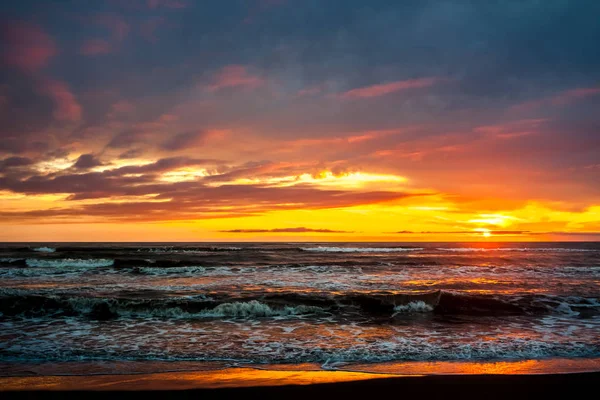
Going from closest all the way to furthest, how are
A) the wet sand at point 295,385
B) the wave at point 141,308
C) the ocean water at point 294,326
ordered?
the wet sand at point 295,385 → the ocean water at point 294,326 → the wave at point 141,308

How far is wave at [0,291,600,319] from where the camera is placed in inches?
575

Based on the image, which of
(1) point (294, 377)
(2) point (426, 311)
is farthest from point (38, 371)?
(2) point (426, 311)

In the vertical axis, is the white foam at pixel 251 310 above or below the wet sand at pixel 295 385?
below

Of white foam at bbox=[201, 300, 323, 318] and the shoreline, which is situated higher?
the shoreline

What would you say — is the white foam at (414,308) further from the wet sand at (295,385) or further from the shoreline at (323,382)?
the wet sand at (295,385)

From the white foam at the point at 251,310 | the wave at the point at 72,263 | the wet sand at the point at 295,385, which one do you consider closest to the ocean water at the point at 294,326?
the white foam at the point at 251,310

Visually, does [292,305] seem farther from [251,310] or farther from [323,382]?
[323,382]

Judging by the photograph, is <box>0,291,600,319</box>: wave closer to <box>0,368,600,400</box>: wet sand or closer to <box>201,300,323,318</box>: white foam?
<box>201,300,323,318</box>: white foam

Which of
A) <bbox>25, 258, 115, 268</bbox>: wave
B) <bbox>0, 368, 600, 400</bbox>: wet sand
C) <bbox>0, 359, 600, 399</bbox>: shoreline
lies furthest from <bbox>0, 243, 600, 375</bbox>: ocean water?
<bbox>25, 258, 115, 268</bbox>: wave

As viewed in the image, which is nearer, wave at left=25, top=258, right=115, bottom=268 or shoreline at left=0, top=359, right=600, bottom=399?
shoreline at left=0, top=359, right=600, bottom=399

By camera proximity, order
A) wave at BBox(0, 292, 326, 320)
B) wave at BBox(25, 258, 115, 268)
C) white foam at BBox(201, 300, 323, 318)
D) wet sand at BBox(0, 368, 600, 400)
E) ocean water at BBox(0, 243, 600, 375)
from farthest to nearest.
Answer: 1. wave at BBox(25, 258, 115, 268)
2. white foam at BBox(201, 300, 323, 318)
3. wave at BBox(0, 292, 326, 320)
4. ocean water at BBox(0, 243, 600, 375)
5. wet sand at BBox(0, 368, 600, 400)

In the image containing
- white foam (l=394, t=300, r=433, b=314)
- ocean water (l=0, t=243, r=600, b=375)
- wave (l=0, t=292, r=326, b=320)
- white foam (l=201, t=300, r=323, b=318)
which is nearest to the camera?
ocean water (l=0, t=243, r=600, b=375)

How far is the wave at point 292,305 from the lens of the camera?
14.6 meters

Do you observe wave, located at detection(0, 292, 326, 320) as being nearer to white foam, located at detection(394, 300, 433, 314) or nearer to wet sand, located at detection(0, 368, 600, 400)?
white foam, located at detection(394, 300, 433, 314)
